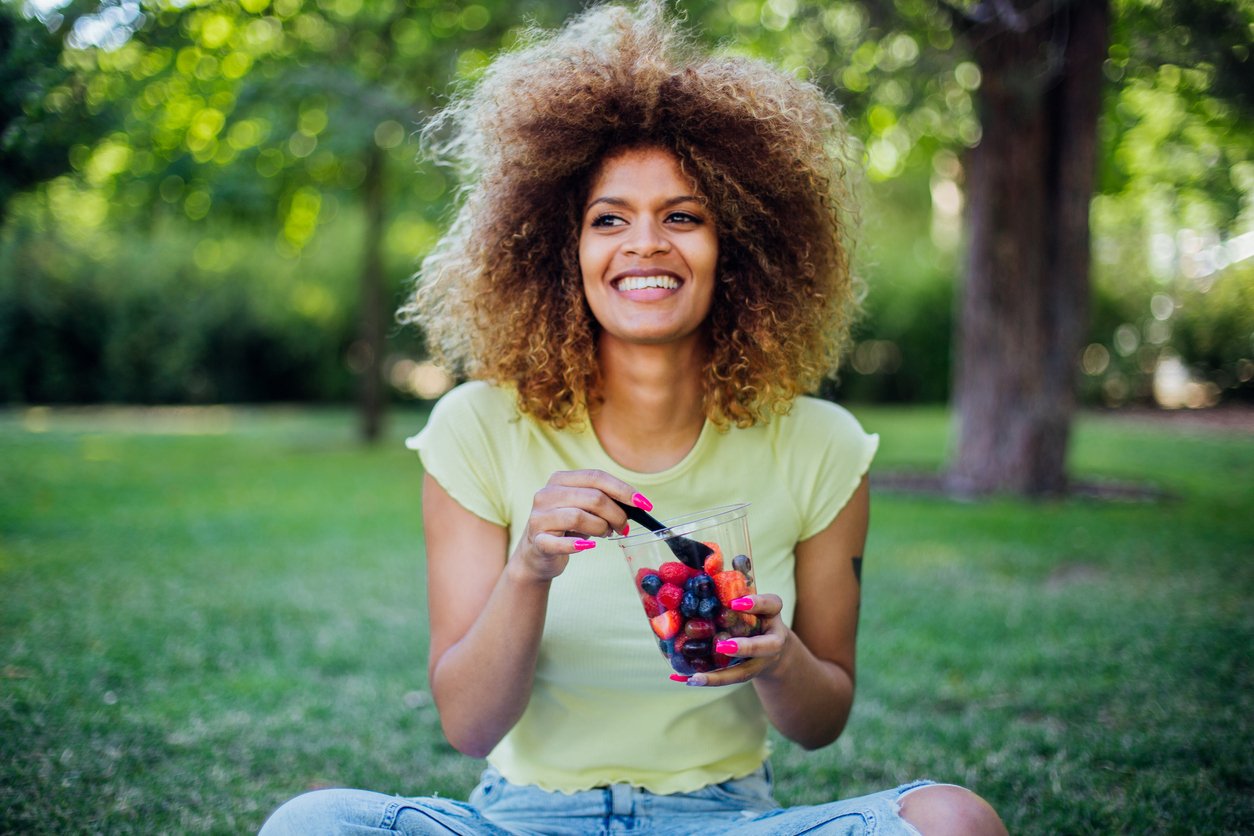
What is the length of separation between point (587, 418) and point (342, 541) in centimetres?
443

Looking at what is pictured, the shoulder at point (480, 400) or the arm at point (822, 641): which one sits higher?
the shoulder at point (480, 400)

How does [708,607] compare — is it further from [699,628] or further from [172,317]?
[172,317]

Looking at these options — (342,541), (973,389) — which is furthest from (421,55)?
→ (973,389)

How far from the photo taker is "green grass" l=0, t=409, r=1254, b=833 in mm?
2646

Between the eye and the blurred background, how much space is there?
2.36ft

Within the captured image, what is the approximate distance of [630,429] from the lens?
2023 millimetres

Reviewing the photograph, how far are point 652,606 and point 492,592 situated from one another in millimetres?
368

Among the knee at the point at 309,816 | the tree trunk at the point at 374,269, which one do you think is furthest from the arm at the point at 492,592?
the tree trunk at the point at 374,269

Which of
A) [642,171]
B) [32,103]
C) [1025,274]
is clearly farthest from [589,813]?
[1025,274]

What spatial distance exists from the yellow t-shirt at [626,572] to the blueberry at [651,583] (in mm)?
296

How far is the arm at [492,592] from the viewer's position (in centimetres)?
154

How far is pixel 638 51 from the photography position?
83.9 inches

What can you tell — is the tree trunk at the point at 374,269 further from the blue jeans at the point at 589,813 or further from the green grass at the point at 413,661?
the blue jeans at the point at 589,813

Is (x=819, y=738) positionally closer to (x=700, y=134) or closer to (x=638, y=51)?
(x=700, y=134)
